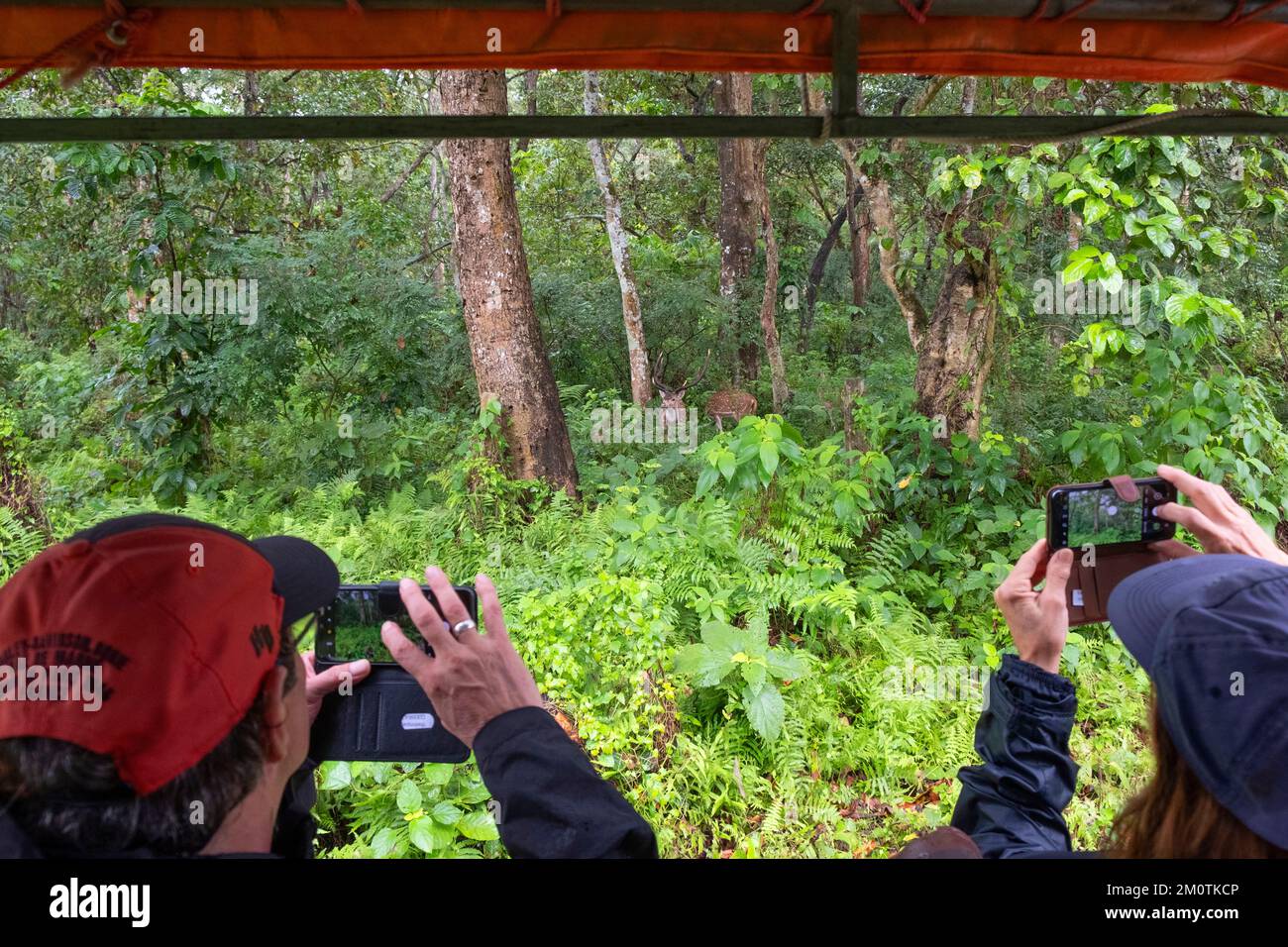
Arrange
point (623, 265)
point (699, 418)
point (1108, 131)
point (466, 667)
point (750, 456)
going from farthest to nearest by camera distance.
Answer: point (699, 418) → point (623, 265) → point (750, 456) → point (1108, 131) → point (466, 667)

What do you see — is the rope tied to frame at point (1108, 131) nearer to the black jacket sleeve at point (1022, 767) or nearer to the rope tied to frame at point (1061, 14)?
the rope tied to frame at point (1061, 14)

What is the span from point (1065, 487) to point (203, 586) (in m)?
1.66

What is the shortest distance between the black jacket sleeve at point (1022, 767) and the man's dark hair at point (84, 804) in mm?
1287

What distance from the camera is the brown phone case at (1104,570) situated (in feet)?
6.01

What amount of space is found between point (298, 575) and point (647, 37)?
1.61 meters

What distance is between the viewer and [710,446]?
17.7ft

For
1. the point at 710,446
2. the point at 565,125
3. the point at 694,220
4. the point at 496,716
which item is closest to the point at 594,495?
the point at 710,446

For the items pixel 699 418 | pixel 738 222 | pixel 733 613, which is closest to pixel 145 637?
pixel 733 613

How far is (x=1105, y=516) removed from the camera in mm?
1865

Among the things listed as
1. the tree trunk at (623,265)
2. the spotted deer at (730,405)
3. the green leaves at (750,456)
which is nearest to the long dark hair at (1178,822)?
the green leaves at (750,456)

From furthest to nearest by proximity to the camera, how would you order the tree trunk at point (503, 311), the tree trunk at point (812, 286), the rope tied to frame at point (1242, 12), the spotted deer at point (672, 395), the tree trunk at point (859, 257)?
1. the tree trunk at point (859, 257)
2. the tree trunk at point (812, 286)
3. the spotted deer at point (672, 395)
4. the tree trunk at point (503, 311)
5. the rope tied to frame at point (1242, 12)

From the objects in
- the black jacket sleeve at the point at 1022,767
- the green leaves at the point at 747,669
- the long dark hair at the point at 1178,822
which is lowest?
the green leaves at the point at 747,669

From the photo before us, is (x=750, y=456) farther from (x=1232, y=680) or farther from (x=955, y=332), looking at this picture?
(x=1232, y=680)

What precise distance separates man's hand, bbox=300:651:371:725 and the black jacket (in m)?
0.41
